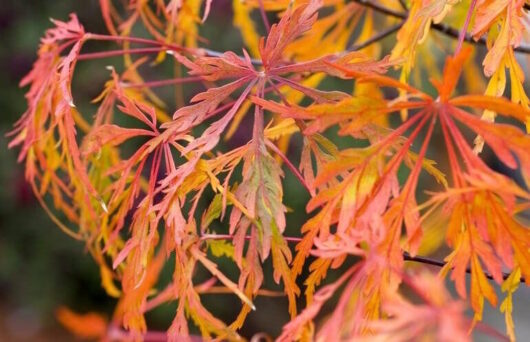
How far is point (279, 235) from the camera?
1.72 ft

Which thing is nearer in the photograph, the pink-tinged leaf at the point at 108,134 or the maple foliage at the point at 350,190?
the maple foliage at the point at 350,190

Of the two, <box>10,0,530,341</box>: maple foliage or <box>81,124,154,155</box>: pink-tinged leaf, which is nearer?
<box>10,0,530,341</box>: maple foliage

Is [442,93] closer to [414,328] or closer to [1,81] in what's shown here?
[414,328]

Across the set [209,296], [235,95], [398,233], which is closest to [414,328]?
[398,233]

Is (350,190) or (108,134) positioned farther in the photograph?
(108,134)

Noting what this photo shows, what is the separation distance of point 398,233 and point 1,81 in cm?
259

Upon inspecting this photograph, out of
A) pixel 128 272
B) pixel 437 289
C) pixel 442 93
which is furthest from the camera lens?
pixel 128 272

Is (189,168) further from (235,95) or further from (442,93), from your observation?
(235,95)

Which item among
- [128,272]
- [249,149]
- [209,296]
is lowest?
[209,296]

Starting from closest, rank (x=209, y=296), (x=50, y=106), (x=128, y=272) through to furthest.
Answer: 1. (x=128, y=272)
2. (x=50, y=106)
3. (x=209, y=296)

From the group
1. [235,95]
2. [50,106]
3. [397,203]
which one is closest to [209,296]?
[235,95]

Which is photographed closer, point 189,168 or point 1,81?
point 189,168

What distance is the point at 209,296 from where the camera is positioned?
2.73 m

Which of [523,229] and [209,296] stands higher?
[523,229]
